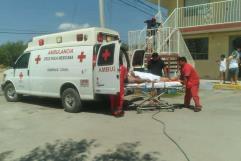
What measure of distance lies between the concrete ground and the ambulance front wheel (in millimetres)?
1589

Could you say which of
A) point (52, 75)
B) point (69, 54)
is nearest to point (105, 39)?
point (69, 54)

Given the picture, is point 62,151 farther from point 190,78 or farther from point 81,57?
point 190,78

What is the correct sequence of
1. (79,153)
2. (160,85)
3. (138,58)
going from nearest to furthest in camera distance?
1. (79,153)
2. (160,85)
3. (138,58)

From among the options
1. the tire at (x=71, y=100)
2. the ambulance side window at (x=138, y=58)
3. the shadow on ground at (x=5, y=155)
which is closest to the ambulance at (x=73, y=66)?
the tire at (x=71, y=100)

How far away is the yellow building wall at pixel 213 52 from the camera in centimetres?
2023

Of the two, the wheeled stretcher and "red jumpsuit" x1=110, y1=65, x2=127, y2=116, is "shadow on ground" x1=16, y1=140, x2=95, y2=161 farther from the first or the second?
the wheeled stretcher

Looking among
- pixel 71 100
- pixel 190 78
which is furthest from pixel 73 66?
pixel 190 78

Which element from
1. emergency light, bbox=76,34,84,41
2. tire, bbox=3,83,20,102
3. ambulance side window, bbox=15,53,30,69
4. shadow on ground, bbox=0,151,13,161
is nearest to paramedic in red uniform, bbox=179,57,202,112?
emergency light, bbox=76,34,84,41

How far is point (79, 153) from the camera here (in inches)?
282

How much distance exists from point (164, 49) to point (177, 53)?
0.68 m

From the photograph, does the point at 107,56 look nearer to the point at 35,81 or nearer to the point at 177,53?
the point at 35,81

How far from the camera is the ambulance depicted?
35.4 feet

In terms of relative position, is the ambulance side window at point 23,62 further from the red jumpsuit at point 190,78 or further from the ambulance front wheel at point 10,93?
the red jumpsuit at point 190,78

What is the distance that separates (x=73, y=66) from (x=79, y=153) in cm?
483
